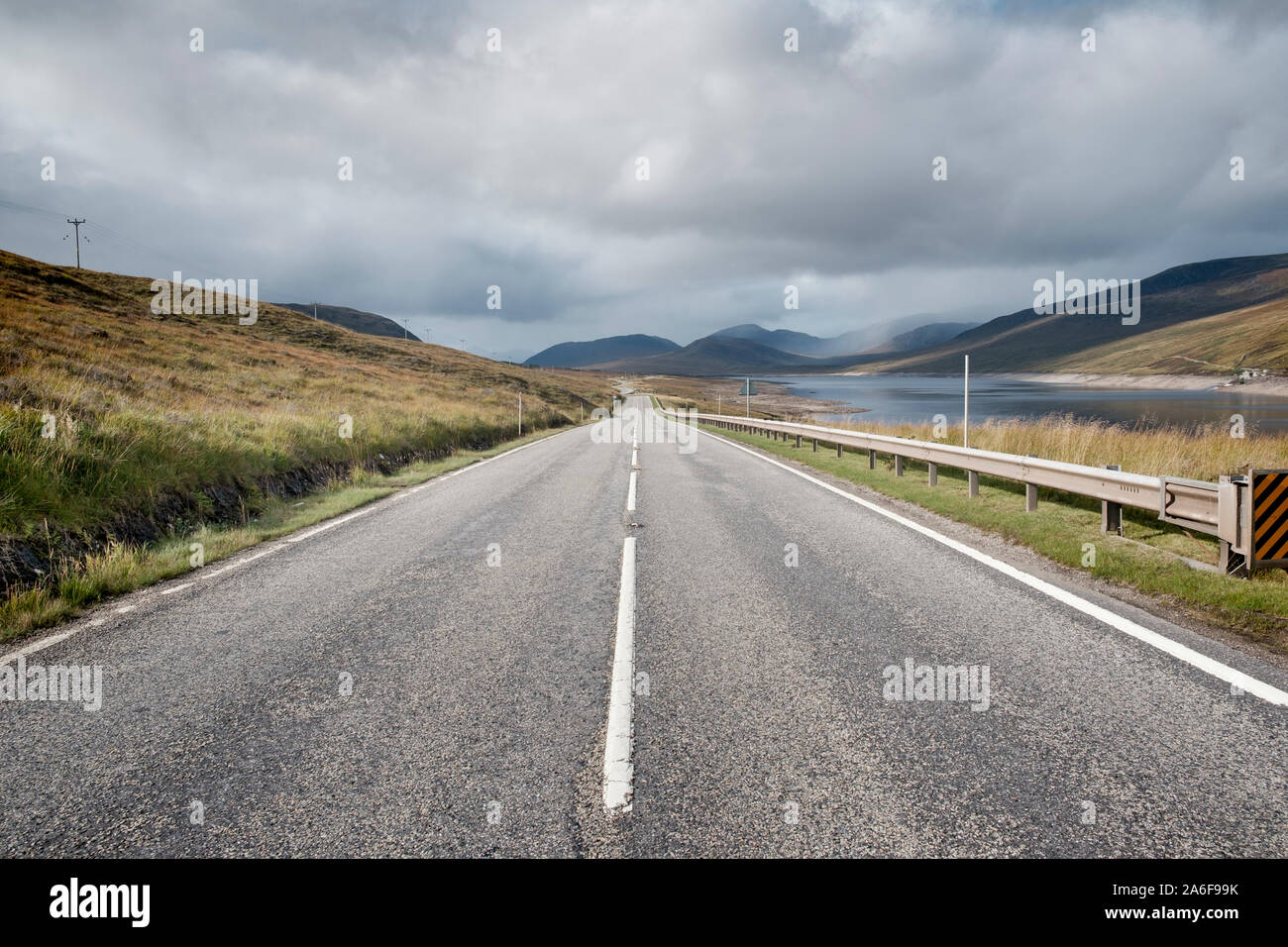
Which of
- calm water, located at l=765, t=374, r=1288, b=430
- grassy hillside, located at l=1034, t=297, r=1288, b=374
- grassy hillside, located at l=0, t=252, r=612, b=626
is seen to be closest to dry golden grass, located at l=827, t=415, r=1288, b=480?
calm water, located at l=765, t=374, r=1288, b=430

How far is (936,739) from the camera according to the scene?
299cm

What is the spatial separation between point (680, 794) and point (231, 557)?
21.2 ft

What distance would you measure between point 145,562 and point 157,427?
4.88m

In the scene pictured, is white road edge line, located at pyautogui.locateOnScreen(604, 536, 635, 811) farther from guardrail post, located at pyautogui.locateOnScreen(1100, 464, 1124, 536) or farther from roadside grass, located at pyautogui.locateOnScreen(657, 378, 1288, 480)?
roadside grass, located at pyautogui.locateOnScreen(657, 378, 1288, 480)

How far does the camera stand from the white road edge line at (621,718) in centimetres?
257

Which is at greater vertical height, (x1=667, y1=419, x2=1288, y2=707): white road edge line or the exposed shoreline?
the exposed shoreline

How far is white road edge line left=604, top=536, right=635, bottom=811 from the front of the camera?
2.57m

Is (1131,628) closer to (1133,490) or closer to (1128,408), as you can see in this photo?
(1133,490)

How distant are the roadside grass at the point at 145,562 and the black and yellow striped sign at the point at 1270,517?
9.66 metres

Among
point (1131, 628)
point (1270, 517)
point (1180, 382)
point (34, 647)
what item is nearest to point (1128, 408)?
point (1270, 517)

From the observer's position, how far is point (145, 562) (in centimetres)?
636

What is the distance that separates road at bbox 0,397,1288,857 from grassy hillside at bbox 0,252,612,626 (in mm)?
2462

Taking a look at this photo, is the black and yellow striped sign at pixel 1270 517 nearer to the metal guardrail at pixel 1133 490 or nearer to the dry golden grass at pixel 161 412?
the metal guardrail at pixel 1133 490
